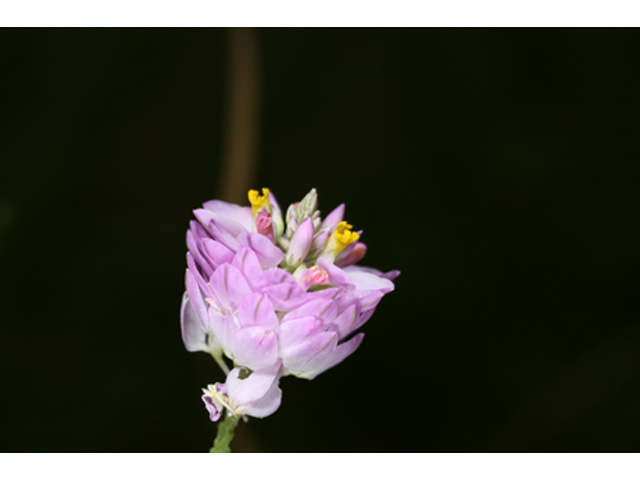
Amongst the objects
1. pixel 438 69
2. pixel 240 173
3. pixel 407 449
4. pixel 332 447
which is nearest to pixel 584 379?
pixel 407 449

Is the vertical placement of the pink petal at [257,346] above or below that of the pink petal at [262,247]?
below

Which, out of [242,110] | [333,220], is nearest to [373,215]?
[242,110]

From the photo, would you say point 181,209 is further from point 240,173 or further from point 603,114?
point 603,114

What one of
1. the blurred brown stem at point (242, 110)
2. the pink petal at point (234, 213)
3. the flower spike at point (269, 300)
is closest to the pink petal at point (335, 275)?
the flower spike at point (269, 300)

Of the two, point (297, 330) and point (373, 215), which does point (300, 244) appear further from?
point (373, 215)

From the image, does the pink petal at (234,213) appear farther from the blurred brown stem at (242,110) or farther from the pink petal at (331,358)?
the blurred brown stem at (242,110)

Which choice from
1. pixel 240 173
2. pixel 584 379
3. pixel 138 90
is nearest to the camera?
pixel 240 173
